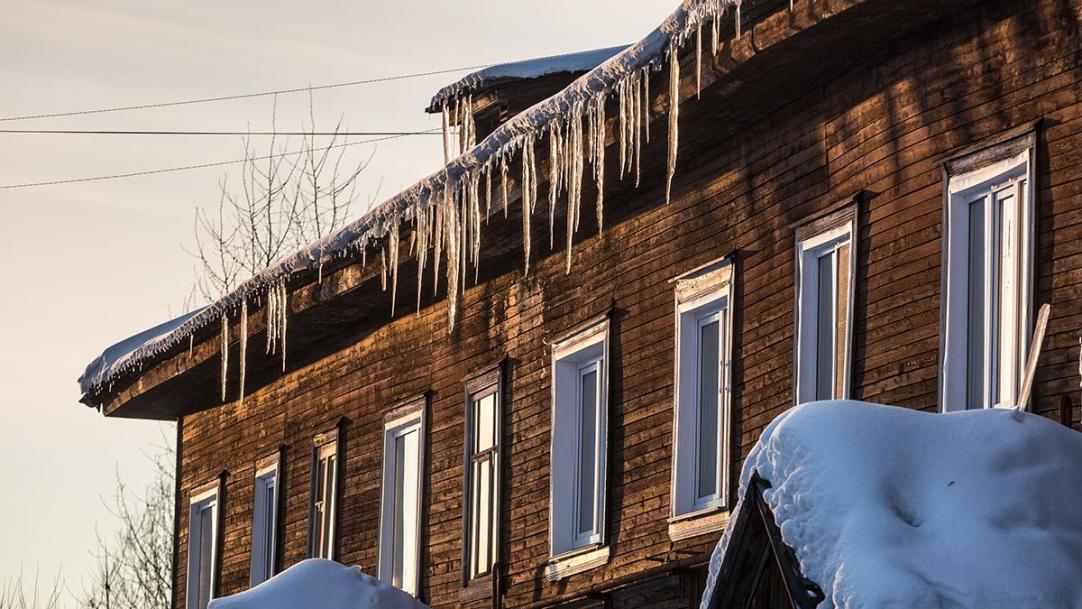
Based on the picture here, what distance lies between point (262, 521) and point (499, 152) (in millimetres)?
8204

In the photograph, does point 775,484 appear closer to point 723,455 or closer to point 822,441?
point 822,441

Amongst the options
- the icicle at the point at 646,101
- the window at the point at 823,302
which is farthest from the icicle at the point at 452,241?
the window at the point at 823,302

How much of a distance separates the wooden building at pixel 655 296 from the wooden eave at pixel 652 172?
3 centimetres

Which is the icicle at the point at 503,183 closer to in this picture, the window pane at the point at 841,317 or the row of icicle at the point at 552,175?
the row of icicle at the point at 552,175

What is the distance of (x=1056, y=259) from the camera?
10273 mm

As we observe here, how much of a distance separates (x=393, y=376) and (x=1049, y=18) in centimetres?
937

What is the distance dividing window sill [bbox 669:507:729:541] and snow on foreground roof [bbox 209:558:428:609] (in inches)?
85.0

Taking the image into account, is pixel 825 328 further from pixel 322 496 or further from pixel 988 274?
pixel 322 496

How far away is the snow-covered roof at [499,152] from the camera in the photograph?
39.9 feet

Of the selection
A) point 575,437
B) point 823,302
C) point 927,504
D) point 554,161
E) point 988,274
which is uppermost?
point 554,161

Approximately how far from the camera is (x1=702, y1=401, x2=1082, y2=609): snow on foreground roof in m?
7.45

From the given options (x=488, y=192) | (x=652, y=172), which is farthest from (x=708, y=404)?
(x=488, y=192)

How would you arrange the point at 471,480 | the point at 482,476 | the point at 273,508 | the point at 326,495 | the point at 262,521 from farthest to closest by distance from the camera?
the point at 262,521 → the point at 273,508 → the point at 326,495 → the point at 471,480 → the point at 482,476

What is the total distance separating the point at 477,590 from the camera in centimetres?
1673
